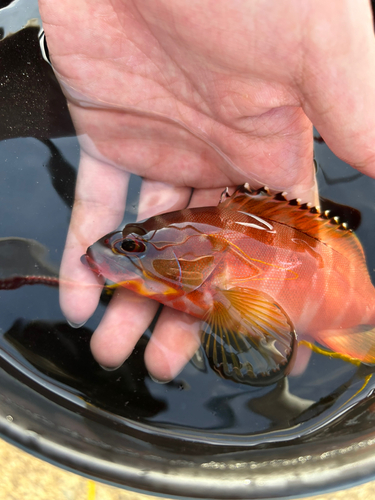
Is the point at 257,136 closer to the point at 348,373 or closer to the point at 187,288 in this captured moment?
the point at 187,288

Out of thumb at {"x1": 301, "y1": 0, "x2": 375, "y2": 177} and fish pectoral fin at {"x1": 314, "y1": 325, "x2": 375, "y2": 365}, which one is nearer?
thumb at {"x1": 301, "y1": 0, "x2": 375, "y2": 177}

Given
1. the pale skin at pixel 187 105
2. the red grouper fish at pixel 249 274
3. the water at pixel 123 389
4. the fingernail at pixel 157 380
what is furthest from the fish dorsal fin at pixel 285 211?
the fingernail at pixel 157 380

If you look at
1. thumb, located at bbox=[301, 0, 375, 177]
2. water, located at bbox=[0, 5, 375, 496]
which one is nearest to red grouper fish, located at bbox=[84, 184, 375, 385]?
water, located at bbox=[0, 5, 375, 496]

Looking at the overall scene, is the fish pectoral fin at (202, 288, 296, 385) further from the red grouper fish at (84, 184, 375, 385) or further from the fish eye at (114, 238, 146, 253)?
the fish eye at (114, 238, 146, 253)

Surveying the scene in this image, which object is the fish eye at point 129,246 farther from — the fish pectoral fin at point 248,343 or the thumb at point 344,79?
the thumb at point 344,79

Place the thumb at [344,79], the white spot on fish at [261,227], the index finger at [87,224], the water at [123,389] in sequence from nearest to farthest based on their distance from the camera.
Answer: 1. the thumb at [344,79]
2. the water at [123,389]
3. the white spot on fish at [261,227]
4. the index finger at [87,224]

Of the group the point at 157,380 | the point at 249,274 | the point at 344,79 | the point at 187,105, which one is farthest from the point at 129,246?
the point at 344,79

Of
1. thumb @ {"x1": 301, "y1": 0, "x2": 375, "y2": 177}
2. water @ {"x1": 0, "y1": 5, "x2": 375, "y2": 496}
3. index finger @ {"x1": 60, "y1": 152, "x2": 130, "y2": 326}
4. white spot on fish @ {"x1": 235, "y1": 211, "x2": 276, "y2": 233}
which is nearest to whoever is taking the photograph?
thumb @ {"x1": 301, "y1": 0, "x2": 375, "y2": 177}
